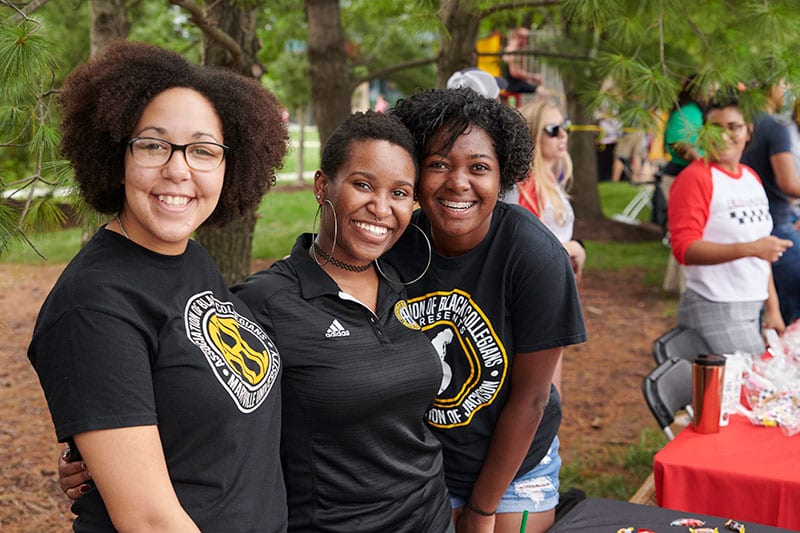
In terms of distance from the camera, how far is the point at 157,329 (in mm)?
1544

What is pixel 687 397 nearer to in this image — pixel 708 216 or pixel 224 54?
pixel 708 216

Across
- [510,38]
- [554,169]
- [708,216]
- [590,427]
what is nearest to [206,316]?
[708,216]

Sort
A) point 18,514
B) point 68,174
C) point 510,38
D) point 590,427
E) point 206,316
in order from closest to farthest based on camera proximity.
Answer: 1. point 206,316
2. point 68,174
3. point 18,514
4. point 590,427
5. point 510,38

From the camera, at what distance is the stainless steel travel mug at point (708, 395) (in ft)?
9.49

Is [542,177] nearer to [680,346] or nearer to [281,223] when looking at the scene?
[680,346]

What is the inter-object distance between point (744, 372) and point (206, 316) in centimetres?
245

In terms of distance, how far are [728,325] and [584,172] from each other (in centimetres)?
959

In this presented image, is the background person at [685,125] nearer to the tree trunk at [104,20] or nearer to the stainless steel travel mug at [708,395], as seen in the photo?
the stainless steel travel mug at [708,395]

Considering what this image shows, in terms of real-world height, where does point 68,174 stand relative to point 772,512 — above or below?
above

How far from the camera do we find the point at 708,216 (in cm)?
380

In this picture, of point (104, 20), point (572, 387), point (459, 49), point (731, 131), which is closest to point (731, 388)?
point (731, 131)

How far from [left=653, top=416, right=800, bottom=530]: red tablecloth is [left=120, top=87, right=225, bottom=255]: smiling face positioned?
1.75 meters

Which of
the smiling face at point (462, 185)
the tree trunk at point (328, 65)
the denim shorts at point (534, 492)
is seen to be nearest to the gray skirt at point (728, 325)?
the denim shorts at point (534, 492)

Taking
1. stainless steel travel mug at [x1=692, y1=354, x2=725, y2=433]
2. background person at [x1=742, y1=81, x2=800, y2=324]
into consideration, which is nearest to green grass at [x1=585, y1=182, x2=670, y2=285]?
background person at [x1=742, y1=81, x2=800, y2=324]
